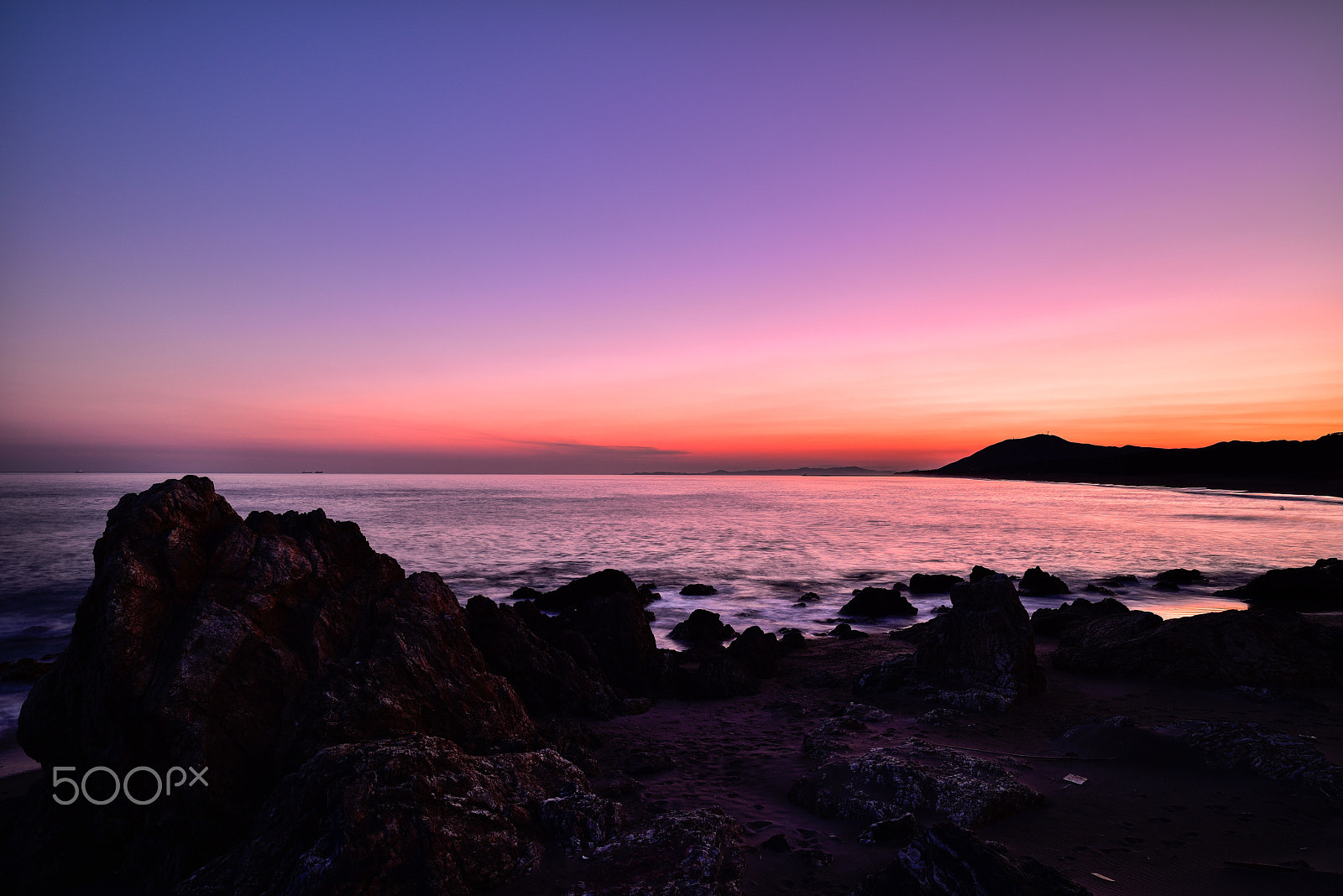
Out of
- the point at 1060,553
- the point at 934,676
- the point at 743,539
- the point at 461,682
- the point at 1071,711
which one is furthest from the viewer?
the point at 743,539

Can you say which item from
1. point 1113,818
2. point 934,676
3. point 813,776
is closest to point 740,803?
point 813,776

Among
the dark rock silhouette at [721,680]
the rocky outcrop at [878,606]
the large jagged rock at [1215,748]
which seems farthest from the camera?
the rocky outcrop at [878,606]

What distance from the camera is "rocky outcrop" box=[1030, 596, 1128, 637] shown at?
1723cm

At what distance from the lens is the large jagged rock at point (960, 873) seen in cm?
447

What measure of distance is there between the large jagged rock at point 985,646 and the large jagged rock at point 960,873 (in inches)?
276

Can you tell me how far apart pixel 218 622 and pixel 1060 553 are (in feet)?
149

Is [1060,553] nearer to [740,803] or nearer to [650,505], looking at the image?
[740,803]

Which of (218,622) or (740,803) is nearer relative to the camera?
(740,803)

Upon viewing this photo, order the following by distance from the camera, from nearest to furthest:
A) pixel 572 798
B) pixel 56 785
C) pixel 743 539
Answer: pixel 572 798 → pixel 56 785 → pixel 743 539

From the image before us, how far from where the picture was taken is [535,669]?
1152 cm

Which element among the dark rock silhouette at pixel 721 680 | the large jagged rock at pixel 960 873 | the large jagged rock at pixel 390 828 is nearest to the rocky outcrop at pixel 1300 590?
the dark rock silhouette at pixel 721 680

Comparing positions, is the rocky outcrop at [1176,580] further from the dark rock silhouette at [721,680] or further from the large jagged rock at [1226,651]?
the dark rock silhouette at [721,680]

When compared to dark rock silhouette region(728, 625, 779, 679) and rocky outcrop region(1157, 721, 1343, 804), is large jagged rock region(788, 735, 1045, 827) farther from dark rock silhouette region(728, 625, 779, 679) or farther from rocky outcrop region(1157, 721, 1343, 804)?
dark rock silhouette region(728, 625, 779, 679)

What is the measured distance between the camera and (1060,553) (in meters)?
40.4
